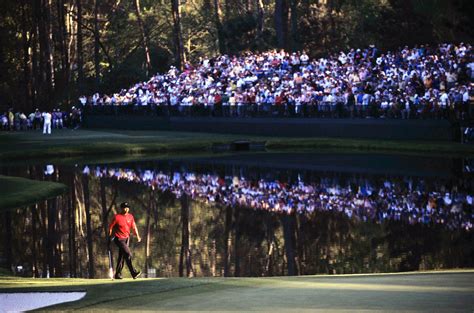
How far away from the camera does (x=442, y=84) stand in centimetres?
6072

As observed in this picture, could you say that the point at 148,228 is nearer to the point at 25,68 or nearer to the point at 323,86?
the point at 323,86

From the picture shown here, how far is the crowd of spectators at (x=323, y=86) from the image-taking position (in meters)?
60.5

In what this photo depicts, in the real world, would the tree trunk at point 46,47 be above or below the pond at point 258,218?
above

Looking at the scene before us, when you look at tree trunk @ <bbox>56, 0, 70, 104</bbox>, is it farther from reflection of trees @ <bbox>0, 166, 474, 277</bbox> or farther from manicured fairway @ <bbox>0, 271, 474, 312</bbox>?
manicured fairway @ <bbox>0, 271, 474, 312</bbox>

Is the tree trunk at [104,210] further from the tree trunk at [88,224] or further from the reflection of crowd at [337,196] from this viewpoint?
the reflection of crowd at [337,196]

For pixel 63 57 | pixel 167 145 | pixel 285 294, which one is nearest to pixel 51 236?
pixel 285 294

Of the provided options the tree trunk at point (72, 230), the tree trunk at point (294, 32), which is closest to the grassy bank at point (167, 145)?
the tree trunk at point (72, 230)

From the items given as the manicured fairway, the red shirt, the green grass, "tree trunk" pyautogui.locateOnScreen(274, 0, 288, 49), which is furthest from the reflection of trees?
"tree trunk" pyautogui.locateOnScreen(274, 0, 288, 49)

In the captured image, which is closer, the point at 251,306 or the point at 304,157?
the point at 251,306

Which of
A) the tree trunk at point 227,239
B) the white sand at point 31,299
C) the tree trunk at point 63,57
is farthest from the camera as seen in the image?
the tree trunk at point 63,57

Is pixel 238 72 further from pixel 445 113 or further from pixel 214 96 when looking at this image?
pixel 445 113

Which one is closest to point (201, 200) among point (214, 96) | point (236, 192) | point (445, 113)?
point (236, 192)

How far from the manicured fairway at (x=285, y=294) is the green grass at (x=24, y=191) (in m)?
20.1

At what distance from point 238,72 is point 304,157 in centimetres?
2191
